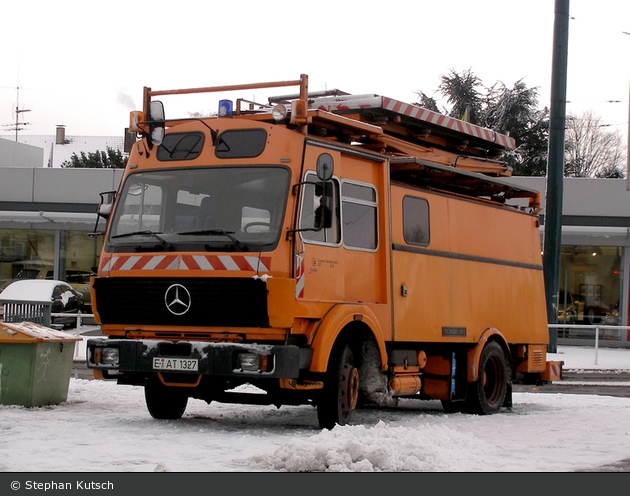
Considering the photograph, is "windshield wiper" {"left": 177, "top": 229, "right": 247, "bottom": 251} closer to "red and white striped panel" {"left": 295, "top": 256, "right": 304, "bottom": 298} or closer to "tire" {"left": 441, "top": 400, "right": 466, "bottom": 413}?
"red and white striped panel" {"left": 295, "top": 256, "right": 304, "bottom": 298}

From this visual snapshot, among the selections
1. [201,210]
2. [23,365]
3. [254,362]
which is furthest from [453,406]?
[23,365]

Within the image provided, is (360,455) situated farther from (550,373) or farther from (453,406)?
(550,373)

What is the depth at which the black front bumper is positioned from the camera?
9211mm

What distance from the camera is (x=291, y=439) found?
932cm

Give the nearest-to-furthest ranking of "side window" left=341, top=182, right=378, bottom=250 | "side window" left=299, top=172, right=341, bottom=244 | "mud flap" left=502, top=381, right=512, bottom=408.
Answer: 1. "side window" left=299, top=172, right=341, bottom=244
2. "side window" left=341, top=182, right=378, bottom=250
3. "mud flap" left=502, top=381, right=512, bottom=408

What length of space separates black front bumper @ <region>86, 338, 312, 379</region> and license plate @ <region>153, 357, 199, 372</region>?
0.02 meters

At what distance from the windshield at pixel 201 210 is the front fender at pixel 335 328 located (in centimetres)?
96

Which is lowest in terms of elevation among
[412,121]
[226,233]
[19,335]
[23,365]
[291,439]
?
[291,439]

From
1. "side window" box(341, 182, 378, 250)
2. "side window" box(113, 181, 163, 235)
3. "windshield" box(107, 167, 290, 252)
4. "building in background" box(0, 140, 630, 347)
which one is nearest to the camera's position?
"windshield" box(107, 167, 290, 252)

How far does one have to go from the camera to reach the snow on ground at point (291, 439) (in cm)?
759

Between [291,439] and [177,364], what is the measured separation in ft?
4.32

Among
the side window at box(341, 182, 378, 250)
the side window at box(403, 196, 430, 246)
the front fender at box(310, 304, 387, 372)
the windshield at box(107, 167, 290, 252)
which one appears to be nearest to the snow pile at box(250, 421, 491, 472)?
the front fender at box(310, 304, 387, 372)

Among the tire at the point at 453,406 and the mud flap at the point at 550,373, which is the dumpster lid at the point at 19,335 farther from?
A: the mud flap at the point at 550,373
